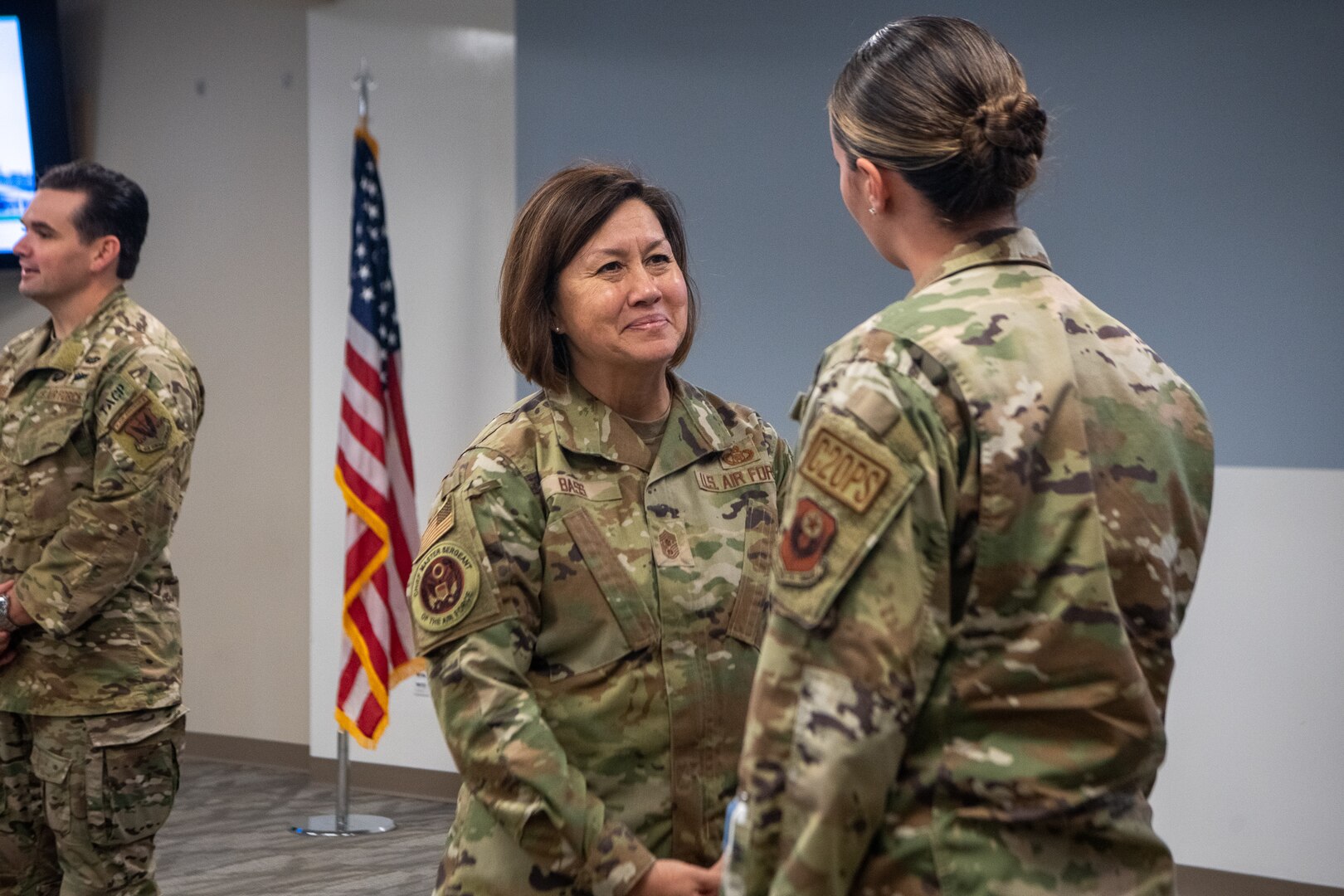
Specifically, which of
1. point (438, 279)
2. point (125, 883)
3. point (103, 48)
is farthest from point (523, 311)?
point (103, 48)

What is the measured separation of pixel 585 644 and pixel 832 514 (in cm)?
61

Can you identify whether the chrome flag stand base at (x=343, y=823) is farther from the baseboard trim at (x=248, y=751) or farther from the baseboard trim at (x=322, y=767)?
the baseboard trim at (x=248, y=751)

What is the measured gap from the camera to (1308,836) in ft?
12.3

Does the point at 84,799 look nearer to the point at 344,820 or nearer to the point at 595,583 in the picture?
the point at 595,583

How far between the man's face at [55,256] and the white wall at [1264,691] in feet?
9.64

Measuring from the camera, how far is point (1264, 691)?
12.5ft

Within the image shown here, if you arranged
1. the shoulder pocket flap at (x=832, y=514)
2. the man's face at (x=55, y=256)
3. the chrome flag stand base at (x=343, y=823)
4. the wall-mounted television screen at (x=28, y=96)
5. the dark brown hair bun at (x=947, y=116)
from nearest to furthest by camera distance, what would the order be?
the shoulder pocket flap at (x=832, y=514)
the dark brown hair bun at (x=947, y=116)
the man's face at (x=55, y=256)
the chrome flag stand base at (x=343, y=823)
the wall-mounted television screen at (x=28, y=96)

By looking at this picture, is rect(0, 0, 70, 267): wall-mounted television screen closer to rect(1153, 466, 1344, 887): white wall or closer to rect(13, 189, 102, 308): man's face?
rect(13, 189, 102, 308): man's face

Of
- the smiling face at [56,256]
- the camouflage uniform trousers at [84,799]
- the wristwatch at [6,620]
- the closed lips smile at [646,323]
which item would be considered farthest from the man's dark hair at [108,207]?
the closed lips smile at [646,323]

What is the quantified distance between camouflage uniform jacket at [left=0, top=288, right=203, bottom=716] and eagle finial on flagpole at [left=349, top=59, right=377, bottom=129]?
6.83 ft

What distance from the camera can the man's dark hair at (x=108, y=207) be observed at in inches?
125

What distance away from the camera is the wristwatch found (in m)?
2.87

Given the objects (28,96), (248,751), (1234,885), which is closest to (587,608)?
(1234,885)

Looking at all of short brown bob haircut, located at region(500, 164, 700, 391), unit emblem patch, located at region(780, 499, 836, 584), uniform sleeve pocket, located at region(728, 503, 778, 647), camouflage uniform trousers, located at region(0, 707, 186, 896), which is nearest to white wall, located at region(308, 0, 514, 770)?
camouflage uniform trousers, located at region(0, 707, 186, 896)
